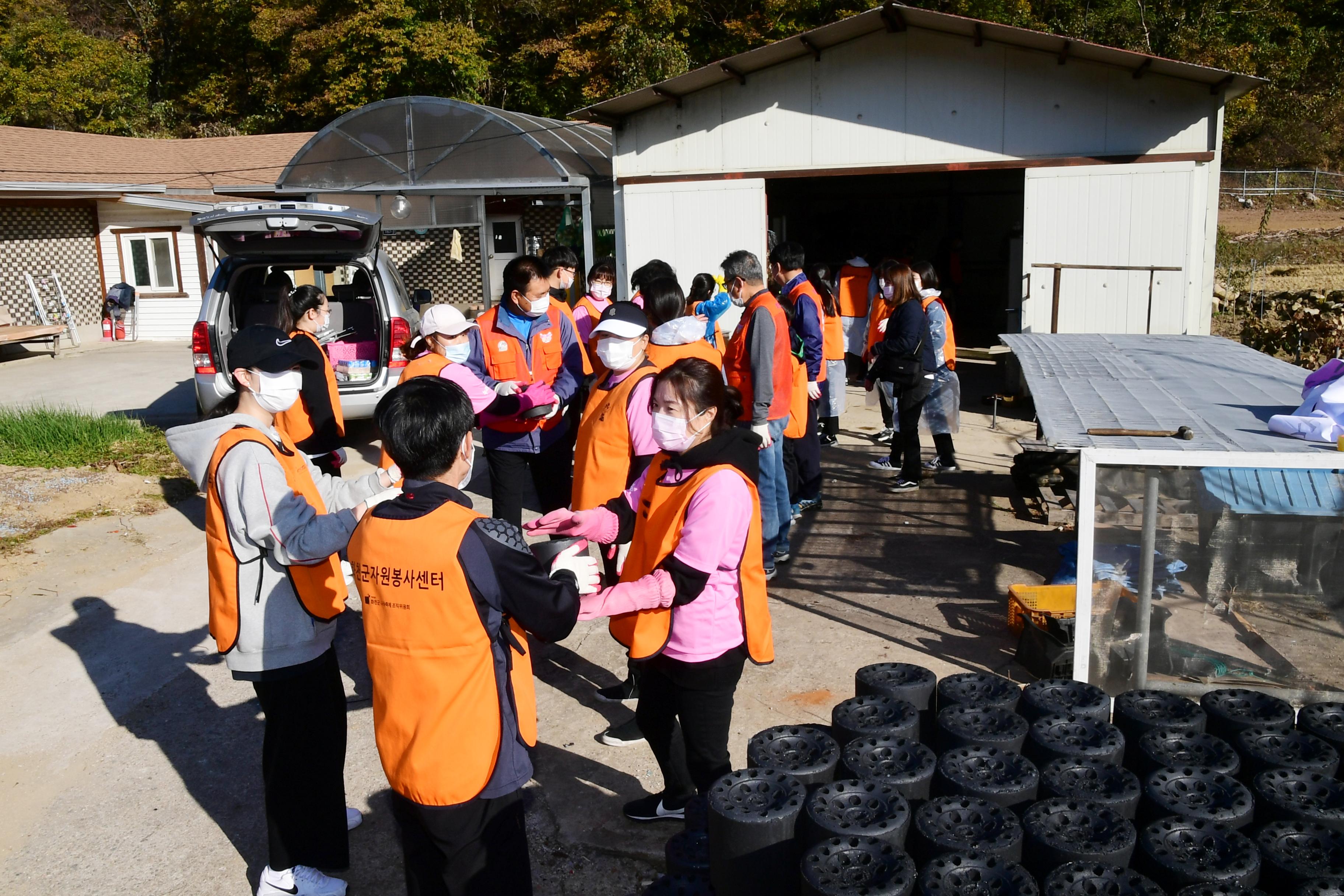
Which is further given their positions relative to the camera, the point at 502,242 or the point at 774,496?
the point at 502,242

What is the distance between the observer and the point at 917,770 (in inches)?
102

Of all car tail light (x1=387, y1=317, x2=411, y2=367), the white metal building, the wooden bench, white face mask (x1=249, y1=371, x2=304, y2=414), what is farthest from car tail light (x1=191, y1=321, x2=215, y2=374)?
the wooden bench

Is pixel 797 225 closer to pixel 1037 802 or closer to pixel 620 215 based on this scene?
pixel 620 215

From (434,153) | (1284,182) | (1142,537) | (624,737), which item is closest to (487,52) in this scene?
(434,153)

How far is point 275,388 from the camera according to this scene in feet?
10.3

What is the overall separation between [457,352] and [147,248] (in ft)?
60.6

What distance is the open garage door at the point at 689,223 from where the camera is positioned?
39.8ft

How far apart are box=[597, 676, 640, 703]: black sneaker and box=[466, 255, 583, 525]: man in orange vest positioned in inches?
39.6

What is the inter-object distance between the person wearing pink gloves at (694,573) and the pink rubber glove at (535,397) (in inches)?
76.4

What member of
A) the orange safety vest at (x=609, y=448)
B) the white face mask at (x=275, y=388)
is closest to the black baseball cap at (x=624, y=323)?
the orange safety vest at (x=609, y=448)

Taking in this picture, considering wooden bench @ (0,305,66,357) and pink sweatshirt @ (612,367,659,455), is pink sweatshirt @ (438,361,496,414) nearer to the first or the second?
pink sweatshirt @ (612,367,659,455)

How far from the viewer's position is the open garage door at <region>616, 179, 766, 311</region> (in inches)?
477

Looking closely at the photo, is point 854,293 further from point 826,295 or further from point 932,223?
point 932,223

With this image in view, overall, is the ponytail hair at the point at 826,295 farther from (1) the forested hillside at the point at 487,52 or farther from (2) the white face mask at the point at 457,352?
(1) the forested hillside at the point at 487,52
